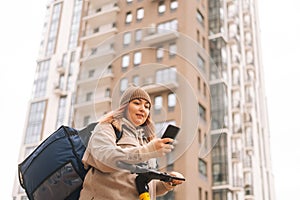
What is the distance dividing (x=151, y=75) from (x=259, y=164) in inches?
570

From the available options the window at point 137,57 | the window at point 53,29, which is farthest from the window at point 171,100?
the window at point 53,29

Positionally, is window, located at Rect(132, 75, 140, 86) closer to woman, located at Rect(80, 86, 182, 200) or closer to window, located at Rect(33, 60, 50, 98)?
woman, located at Rect(80, 86, 182, 200)

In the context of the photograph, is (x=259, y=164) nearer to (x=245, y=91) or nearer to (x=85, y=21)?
(x=245, y=91)

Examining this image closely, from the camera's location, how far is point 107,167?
32.0 inches

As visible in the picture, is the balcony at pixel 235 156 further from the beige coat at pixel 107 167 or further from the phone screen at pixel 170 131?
the phone screen at pixel 170 131

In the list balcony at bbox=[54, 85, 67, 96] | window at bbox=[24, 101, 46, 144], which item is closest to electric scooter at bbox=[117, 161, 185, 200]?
window at bbox=[24, 101, 46, 144]

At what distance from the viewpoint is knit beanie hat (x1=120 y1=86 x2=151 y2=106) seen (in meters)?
0.87

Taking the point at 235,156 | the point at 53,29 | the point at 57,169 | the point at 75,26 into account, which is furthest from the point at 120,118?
the point at 53,29

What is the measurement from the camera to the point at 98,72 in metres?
0.87

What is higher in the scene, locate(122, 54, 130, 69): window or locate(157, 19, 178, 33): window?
locate(157, 19, 178, 33): window

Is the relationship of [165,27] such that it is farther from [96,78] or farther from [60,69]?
[60,69]

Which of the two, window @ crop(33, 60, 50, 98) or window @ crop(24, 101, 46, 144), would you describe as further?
window @ crop(33, 60, 50, 98)

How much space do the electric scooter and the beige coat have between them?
0.02m

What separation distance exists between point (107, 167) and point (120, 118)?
0.12m
